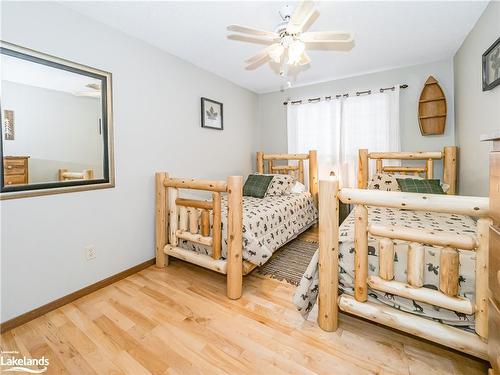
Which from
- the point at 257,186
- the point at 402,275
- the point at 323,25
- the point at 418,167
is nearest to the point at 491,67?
the point at 323,25

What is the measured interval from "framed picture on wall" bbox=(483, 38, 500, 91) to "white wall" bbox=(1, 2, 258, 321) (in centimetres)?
270

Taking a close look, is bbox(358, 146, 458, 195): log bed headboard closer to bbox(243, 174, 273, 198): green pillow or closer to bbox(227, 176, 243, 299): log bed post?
bbox(243, 174, 273, 198): green pillow

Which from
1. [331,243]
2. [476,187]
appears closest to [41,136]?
[331,243]

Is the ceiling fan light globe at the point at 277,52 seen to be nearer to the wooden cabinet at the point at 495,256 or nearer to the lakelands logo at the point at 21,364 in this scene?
the wooden cabinet at the point at 495,256

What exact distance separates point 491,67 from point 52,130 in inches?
128

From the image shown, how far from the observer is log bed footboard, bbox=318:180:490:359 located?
1088mm

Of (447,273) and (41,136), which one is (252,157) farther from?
(447,273)

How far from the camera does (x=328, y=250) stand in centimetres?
142

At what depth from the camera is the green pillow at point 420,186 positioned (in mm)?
2412

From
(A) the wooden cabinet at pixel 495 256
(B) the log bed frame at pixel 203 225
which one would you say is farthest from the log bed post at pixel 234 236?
(A) the wooden cabinet at pixel 495 256

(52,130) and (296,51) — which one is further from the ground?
(296,51)

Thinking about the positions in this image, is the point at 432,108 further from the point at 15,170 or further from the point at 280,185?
the point at 15,170

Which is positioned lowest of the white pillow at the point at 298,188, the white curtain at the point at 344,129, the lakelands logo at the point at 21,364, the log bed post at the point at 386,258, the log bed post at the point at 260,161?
the lakelands logo at the point at 21,364

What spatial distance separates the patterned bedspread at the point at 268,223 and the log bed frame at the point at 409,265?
70 cm
